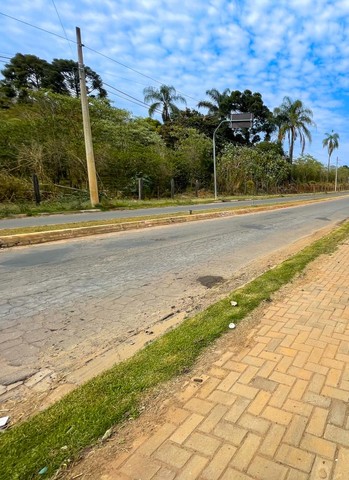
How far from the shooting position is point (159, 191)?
28.2 meters

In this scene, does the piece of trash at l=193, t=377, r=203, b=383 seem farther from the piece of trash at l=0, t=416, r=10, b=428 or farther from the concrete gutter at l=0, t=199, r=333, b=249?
the concrete gutter at l=0, t=199, r=333, b=249

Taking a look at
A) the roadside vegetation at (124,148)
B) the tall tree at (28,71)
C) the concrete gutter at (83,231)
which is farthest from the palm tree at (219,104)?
the concrete gutter at (83,231)

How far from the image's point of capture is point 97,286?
5.04 metres

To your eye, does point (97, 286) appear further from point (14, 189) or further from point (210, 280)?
point (14, 189)

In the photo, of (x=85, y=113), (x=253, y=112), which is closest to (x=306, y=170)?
(x=253, y=112)

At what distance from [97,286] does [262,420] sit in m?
3.49

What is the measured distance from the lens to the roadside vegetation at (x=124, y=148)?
19.1 metres

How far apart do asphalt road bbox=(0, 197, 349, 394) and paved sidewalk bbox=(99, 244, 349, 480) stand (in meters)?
1.29

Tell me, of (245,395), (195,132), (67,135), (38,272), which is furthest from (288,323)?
(195,132)

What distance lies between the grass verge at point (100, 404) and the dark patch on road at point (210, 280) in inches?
59.4

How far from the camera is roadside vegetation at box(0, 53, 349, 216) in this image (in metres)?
19.1

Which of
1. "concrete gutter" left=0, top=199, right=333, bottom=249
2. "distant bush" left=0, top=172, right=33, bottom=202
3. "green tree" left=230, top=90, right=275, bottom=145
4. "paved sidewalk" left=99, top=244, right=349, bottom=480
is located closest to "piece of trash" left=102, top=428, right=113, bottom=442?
"paved sidewalk" left=99, top=244, right=349, bottom=480

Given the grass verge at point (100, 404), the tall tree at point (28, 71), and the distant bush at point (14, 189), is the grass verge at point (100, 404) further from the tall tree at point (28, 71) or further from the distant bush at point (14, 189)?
the tall tree at point (28, 71)

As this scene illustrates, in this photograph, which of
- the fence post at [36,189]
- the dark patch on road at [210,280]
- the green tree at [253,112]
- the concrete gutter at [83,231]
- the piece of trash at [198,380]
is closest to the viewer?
the piece of trash at [198,380]
